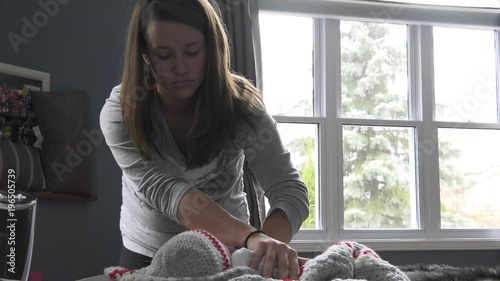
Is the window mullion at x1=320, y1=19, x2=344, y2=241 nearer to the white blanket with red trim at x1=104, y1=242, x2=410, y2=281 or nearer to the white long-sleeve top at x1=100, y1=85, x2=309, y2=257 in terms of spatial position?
the white long-sleeve top at x1=100, y1=85, x2=309, y2=257

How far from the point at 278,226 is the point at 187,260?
571mm

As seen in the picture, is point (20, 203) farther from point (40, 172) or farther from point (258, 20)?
point (258, 20)

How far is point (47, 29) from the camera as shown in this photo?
2.88m

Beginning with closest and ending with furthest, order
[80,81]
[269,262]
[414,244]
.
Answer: [269,262]
[80,81]
[414,244]

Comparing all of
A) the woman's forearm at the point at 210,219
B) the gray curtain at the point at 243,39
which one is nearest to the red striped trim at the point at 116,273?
the woman's forearm at the point at 210,219

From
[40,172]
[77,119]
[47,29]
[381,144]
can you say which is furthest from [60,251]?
[381,144]

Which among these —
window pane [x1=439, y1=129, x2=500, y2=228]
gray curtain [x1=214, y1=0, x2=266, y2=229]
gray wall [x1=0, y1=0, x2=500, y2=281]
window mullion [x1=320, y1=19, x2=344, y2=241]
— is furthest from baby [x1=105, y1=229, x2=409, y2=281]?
window pane [x1=439, y1=129, x2=500, y2=228]

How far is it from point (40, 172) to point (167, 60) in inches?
61.7

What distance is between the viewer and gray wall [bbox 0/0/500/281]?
2754 millimetres

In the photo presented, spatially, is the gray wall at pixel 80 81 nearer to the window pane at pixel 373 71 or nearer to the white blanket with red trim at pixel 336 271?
the window pane at pixel 373 71

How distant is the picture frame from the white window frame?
1252mm

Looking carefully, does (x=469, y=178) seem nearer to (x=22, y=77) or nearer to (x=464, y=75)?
(x=464, y=75)

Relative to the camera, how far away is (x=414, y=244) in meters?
3.36

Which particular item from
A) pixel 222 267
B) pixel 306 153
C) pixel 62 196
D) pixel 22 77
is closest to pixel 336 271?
pixel 222 267
